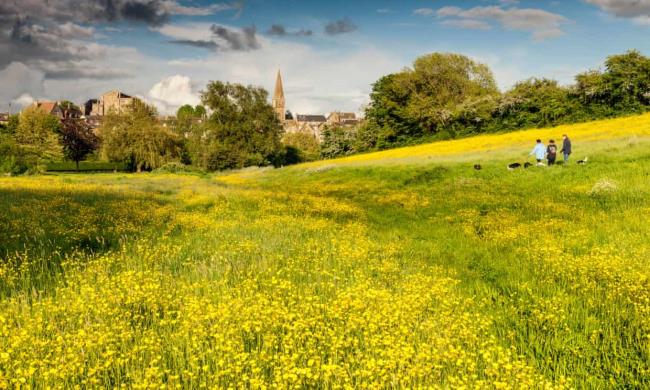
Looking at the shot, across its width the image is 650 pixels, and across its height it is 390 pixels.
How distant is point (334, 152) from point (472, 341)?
3170 inches

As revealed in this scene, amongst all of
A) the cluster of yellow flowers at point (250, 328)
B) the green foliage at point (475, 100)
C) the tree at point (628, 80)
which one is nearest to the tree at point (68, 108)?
the green foliage at point (475, 100)

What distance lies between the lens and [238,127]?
3017 inches

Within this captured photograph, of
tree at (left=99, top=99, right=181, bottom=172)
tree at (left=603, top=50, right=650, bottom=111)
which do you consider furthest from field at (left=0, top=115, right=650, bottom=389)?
tree at (left=99, top=99, right=181, bottom=172)

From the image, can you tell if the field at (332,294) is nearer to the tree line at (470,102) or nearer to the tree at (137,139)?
the tree line at (470,102)

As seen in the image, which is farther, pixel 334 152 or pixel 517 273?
pixel 334 152

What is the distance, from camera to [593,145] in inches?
1189

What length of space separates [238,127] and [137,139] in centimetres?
1771

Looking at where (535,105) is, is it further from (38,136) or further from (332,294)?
(38,136)

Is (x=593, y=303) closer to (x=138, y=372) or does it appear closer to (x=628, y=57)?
(x=138, y=372)

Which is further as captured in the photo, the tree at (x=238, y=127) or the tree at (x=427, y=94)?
the tree at (x=238, y=127)

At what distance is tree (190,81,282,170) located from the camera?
7519 centimetres

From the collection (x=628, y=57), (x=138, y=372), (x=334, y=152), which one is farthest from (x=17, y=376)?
(x=334, y=152)

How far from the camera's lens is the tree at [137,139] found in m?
65.2

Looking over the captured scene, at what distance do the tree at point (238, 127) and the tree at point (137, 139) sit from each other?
7.56m
